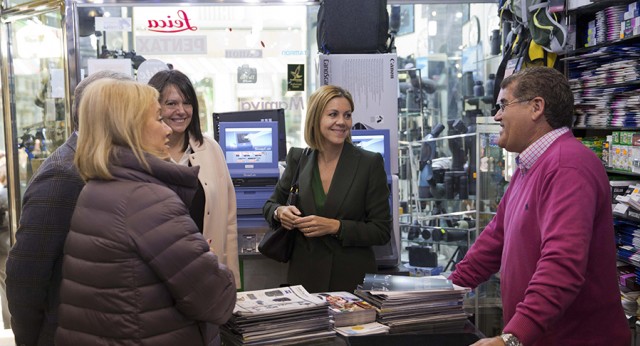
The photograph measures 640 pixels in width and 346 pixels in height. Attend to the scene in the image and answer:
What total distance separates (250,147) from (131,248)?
2.40 m

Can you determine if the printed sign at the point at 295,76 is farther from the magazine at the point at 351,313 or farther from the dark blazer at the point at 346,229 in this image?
the magazine at the point at 351,313

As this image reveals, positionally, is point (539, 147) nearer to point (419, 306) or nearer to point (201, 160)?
point (419, 306)

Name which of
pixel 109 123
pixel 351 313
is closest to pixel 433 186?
pixel 351 313

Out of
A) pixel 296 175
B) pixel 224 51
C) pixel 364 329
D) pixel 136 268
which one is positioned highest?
pixel 224 51

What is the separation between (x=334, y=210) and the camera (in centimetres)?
308

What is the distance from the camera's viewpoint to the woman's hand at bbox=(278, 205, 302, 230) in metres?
3.02

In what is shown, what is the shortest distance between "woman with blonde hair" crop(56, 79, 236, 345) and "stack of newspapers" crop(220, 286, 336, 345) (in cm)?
16

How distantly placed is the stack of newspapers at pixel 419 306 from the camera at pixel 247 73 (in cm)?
405

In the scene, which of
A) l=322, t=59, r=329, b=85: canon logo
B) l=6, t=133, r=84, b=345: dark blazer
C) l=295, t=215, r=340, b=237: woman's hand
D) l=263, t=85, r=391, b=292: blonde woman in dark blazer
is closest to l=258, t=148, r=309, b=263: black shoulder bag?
l=263, t=85, r=391, b=292: blonde woman in dark blazer

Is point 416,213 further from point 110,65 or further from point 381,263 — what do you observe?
point 110,65

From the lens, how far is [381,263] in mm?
3900

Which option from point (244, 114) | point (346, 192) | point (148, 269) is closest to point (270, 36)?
point (244, 114)

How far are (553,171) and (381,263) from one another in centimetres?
195

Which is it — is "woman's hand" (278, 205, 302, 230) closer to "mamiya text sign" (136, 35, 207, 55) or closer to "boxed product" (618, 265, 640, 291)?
"boxed product" (618, 265, 640, 291)
